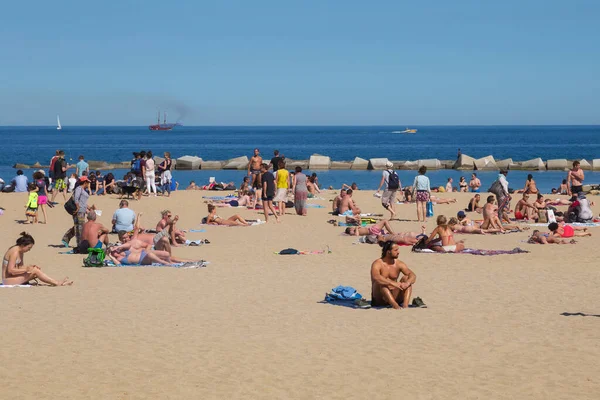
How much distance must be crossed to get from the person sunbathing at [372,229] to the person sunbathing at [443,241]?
6.60 ft

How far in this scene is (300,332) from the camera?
9.55 m

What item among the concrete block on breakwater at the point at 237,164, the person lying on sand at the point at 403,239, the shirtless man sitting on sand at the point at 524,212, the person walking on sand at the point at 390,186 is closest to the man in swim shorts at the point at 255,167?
the person walking on sand at the point at 390,186

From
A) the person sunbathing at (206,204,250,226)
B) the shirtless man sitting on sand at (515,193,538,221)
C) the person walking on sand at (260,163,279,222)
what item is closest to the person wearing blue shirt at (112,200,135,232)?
the person sunbathing at (206,204,250,226)

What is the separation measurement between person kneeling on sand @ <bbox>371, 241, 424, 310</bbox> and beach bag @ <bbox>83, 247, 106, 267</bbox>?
5.54m

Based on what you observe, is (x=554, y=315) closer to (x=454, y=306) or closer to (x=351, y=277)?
(x=454, y=306)

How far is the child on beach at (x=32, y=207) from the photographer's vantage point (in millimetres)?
20969

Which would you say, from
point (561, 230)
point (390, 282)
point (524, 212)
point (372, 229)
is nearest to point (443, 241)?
point (372, 229)

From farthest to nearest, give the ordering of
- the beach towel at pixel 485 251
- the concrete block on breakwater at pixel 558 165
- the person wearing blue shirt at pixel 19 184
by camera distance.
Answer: the concrete block on breakwater at pixel 558 165 < the person wearing blue shirt at pixel 19 184 < the beach towel at pixel 485 251

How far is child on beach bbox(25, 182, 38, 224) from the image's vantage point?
21.0 metres

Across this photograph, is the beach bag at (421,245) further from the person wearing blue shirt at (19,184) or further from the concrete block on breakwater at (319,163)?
the concrete block on breakwater at (319,163)

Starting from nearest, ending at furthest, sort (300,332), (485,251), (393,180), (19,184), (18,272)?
(300,332) → (18,272) → (485,251) → (393,180) → (19,184)

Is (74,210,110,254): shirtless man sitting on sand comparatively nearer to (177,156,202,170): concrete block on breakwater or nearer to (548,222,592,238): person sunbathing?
(548,222,592,238): person sunbathing

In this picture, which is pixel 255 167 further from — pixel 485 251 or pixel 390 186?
pixel 485 251

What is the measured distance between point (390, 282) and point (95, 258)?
592 centimetres
